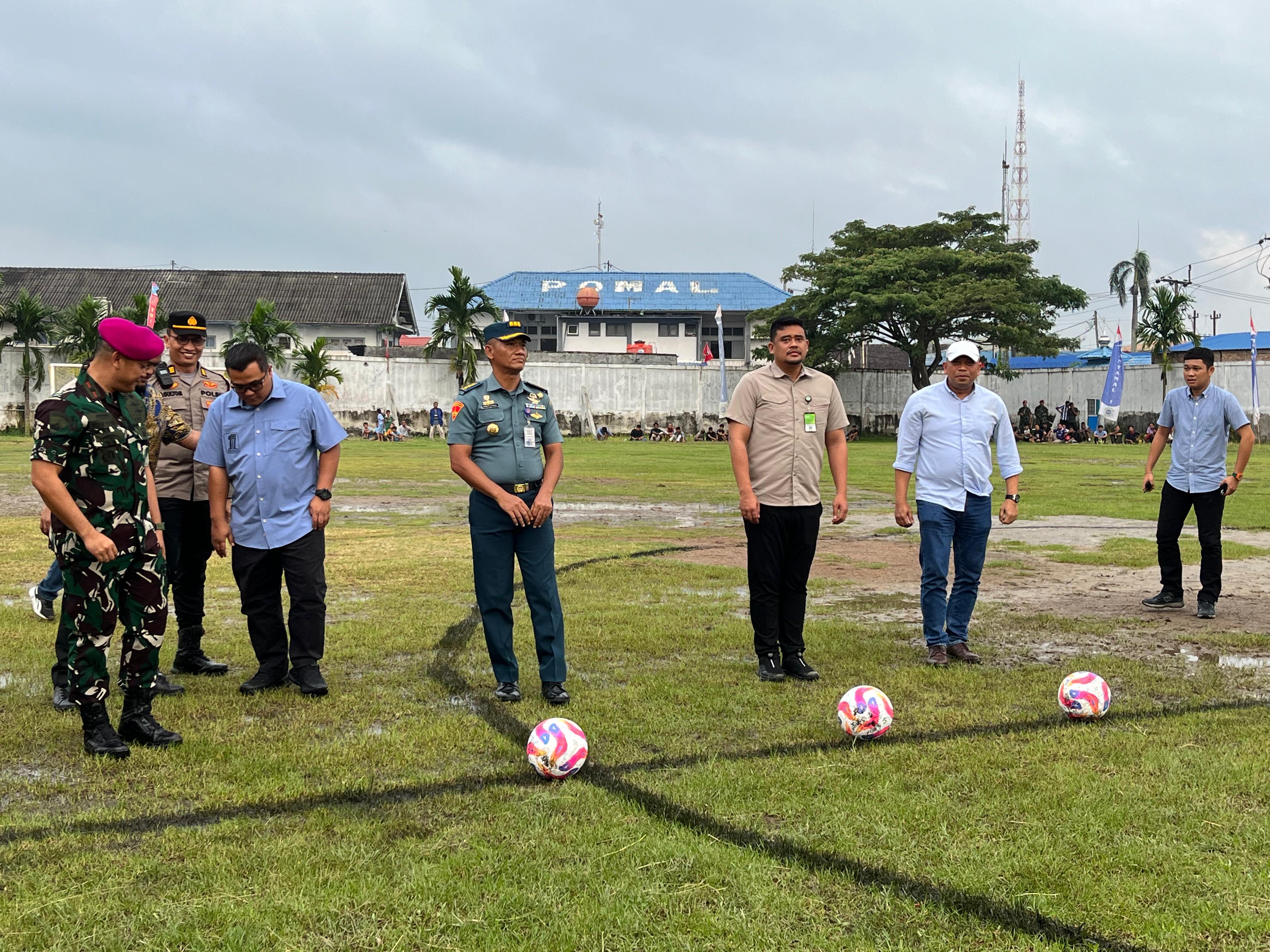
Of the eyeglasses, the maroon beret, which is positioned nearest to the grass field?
the eyeglasses

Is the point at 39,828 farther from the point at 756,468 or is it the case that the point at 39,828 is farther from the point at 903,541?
the point at 903,541

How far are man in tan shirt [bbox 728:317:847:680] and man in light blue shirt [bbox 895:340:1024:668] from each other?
0.60 m

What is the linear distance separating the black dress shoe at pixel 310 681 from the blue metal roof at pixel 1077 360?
154 feet

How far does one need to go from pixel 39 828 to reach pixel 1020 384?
53.8 m

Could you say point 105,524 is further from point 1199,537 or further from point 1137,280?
point 1137,280

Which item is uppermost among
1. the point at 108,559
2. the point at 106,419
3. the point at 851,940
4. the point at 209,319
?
the point at 209,319

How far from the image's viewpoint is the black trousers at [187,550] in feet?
21.5

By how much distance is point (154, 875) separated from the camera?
361cm

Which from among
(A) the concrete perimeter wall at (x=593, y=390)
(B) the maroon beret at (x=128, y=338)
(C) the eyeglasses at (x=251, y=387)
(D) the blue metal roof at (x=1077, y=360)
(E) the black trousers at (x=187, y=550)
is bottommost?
(E) the black trousers at (x=187, y=550)

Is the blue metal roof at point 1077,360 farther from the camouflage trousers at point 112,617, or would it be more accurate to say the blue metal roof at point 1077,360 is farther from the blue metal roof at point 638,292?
the camouflage trousers at point 112,617

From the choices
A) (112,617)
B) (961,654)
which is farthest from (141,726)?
(961,654)

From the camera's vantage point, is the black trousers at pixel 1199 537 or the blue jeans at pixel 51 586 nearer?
the blue jeans at pixel 51 586

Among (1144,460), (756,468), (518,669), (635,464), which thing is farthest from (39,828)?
(1144,460)

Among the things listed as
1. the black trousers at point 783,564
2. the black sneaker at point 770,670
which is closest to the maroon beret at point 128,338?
the black trousers at point 783,564
